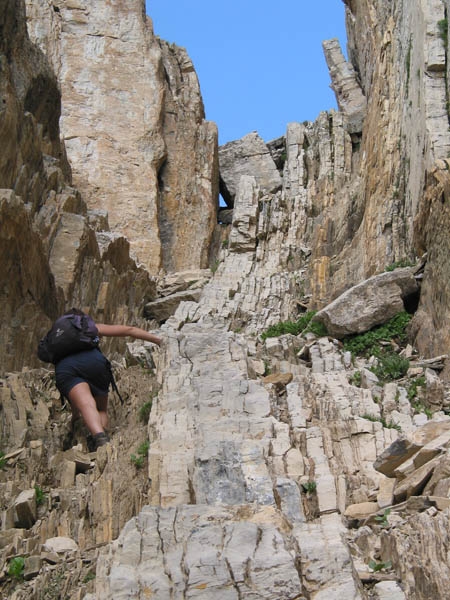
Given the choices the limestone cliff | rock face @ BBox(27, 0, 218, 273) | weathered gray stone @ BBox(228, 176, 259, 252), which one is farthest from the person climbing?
rock face @ BBox(27, 0, 218, 273)

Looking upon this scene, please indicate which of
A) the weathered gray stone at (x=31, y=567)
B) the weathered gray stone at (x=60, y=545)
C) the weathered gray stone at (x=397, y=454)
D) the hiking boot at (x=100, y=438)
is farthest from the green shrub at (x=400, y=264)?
the weathered gray stone at (x=31, y=567)

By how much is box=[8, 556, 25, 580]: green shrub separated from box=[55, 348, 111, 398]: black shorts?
131 inches

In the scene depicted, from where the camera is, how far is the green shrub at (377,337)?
56.6 ft

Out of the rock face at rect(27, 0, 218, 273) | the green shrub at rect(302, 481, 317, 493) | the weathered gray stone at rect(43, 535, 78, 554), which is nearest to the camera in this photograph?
the weathered gray stone at rect(43, 535, 78, 554)

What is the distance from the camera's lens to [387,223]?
2098cm

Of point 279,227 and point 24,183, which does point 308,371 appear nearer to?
point 24,183

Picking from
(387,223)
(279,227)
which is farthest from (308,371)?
(279,227)

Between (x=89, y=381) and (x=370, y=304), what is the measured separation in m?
6.85

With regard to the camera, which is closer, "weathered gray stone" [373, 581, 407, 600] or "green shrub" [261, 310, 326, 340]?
"weathered gray stone" [373, 581, 407, 600]

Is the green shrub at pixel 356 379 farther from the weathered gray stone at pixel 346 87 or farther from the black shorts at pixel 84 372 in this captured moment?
the weathered gray stone at pixel 346 87

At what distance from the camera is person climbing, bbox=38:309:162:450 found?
12070 mm

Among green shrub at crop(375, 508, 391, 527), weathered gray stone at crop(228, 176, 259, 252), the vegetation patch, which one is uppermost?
weathered gray stone at crop(228, 176, 259, 252)

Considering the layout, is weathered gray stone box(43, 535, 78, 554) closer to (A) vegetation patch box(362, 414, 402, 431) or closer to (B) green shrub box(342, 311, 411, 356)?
(A) vegetation patch box(362, 414, 402, 431)

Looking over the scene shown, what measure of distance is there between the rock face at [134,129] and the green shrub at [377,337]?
10441 mm
